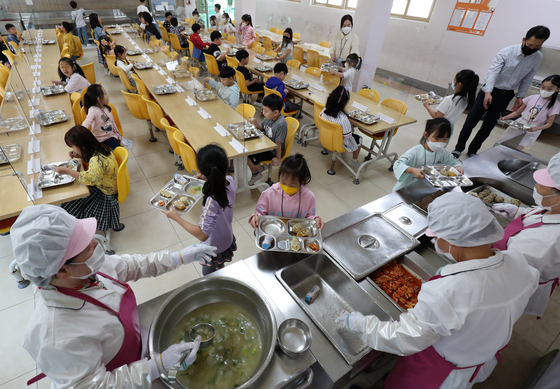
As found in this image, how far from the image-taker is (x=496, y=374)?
218 cm

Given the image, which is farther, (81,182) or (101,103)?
(101,103)

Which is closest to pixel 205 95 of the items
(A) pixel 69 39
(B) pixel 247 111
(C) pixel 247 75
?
(B) pixel 247 111

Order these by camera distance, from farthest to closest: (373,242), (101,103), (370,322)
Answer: (101,103)
(373,242)
(370,322)

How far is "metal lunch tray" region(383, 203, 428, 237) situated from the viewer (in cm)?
210

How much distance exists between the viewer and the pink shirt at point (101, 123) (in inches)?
132

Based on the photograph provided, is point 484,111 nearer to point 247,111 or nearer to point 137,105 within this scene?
point 247,111

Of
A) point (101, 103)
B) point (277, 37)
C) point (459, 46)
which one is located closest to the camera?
point (101, 103)

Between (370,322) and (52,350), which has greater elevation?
(52,350)

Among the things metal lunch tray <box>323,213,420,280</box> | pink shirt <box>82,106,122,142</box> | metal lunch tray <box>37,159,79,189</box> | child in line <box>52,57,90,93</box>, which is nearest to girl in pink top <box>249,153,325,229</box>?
metal lunch tray <box>323,213,420,280</box>

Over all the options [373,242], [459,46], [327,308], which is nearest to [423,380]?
[327,308]

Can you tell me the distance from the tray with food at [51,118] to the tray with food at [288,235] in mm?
3481

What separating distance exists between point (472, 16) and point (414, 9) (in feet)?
5.49

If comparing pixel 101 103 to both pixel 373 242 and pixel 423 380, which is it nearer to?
pixel 373 242

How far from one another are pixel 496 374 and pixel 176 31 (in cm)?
1070
